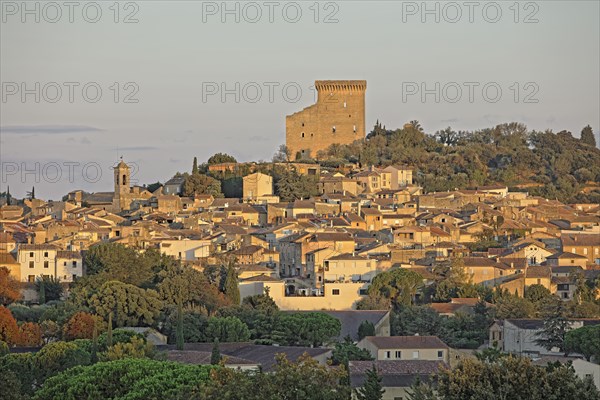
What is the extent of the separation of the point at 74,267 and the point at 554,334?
1605 cm

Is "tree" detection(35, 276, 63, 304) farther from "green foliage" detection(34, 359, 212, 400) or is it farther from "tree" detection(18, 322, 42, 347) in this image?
"green foliage" detection(34, 359, 212, 400)

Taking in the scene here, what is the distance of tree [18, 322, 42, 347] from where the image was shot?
3889 centimetres

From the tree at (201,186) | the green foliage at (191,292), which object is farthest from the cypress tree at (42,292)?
the tree at (201,186)

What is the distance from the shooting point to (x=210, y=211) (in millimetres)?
58250

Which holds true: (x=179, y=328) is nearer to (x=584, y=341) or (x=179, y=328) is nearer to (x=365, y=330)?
(x=365, y=330)

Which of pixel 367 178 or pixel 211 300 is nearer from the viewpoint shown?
pixel 211 300

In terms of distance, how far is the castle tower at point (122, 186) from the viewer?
206 ft

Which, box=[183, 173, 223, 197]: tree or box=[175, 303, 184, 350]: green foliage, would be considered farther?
box=[183, 173, 223, 197]: tree

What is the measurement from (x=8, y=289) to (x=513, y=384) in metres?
23.5

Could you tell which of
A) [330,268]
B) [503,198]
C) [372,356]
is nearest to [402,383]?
[372,356]

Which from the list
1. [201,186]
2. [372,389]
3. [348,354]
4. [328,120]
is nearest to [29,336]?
[348,354]

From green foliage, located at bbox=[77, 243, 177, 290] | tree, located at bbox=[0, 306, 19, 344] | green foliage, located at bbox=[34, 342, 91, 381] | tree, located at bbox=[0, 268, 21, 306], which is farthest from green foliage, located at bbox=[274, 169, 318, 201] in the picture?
green foliage, located at bbox=[34, 342, 91, 381]

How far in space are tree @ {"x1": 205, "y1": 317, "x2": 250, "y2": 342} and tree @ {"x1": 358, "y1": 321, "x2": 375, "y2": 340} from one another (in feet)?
→ 9.72

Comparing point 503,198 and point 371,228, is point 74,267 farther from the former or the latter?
point 503,198
